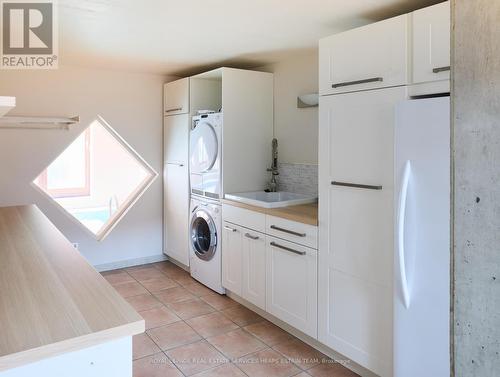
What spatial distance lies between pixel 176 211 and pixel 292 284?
2022mm

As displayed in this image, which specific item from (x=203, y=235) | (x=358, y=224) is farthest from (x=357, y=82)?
(x=203, y=235)

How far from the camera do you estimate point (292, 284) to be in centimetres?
276

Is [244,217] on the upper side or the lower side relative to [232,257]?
upper

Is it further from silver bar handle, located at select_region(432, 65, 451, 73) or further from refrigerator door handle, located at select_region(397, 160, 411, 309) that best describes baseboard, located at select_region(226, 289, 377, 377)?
silver bar handle, located at select_region(432, 65, 451, 73)

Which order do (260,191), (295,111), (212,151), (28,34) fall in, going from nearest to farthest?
(28,34), (295,111), (212,151), (260,191)

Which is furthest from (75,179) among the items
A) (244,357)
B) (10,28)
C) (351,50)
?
(351,50)

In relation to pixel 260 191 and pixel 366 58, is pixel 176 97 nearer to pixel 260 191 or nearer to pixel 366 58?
pixel 260 191

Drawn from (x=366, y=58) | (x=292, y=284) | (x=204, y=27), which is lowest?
(x=292, y=284)

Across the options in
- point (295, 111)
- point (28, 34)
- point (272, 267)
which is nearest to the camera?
point (28, 34)

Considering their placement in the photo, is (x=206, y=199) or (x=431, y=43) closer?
(x=431, y=43)

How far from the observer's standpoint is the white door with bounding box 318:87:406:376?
6.94 feet

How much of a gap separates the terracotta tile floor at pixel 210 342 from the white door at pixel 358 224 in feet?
0.93

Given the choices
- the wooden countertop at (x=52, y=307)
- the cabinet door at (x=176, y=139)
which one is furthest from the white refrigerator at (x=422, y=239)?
the cabinet door at (x=176, y=139)

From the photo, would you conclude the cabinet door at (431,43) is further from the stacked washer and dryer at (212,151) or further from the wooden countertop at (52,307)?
the stacked washer and dryer at (212,151)
